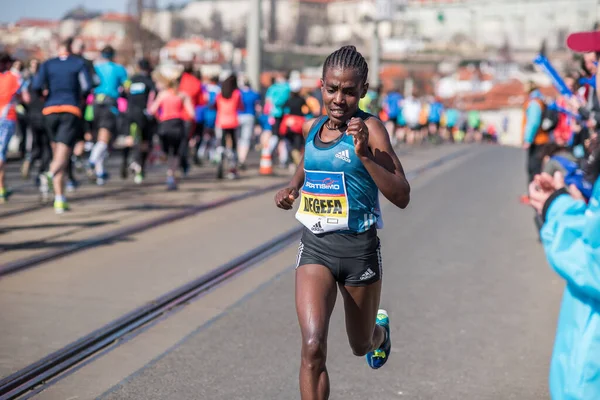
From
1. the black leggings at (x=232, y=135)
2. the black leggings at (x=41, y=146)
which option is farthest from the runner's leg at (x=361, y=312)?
the black leggings at (x=232, y=135)

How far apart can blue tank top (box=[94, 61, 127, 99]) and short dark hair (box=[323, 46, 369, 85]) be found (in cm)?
1077

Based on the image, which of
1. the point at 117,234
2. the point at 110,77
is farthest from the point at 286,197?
the point at 110,77

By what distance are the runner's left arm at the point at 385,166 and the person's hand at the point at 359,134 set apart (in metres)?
0.13

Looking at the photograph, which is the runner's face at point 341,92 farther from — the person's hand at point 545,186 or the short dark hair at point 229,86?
the short dark hair at point 229,86

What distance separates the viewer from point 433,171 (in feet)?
69.5

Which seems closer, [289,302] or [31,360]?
[31,360]

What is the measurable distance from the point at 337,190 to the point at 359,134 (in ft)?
1.30

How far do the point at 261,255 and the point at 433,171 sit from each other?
12230 mm

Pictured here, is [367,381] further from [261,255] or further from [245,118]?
[245,118]

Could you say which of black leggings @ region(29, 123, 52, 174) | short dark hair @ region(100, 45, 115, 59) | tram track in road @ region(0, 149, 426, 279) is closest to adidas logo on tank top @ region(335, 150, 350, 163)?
tram track in road @ region(0, 149, 426, 279)

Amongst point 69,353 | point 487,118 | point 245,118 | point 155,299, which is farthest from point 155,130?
point 487,118

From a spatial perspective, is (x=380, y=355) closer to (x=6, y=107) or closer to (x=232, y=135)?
(x=6, y=107)

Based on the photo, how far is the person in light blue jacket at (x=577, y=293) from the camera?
2926 millimetres

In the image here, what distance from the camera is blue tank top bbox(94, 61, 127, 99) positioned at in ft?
48.3
